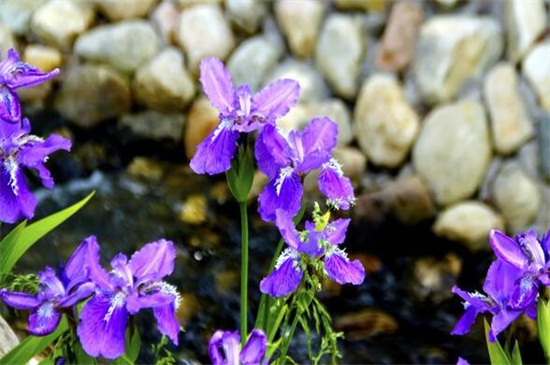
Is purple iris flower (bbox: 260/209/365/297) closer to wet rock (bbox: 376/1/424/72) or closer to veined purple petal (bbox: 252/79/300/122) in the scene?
veined purple petal (bbox: 252/79/300/122)

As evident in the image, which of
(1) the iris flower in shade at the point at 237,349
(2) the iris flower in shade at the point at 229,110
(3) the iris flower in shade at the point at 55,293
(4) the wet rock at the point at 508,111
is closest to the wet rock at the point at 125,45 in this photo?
(4) the wet rock at the point at 508,111

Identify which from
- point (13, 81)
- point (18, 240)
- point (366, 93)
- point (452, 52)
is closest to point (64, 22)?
point (366, 93)

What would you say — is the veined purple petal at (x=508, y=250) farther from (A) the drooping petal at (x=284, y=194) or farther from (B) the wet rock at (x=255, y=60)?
(B) the wet rock at (x=255, y=60)

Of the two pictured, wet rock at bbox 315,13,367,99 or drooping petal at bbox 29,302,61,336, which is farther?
wet rock at bbox 315,13,367,99

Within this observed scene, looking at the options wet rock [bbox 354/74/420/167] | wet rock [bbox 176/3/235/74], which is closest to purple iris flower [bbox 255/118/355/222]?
wet rock [bbox 354/74/420/167]

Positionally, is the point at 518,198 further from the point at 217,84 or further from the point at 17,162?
the point at 17,162

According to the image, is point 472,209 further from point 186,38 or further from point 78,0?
point 78,0
